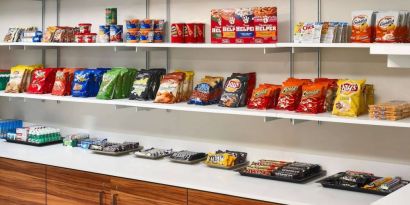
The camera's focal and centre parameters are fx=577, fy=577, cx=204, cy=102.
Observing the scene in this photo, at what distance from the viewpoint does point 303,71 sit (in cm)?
370

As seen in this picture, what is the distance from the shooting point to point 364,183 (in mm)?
3221

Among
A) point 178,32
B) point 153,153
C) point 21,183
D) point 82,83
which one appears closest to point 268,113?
point 178,32

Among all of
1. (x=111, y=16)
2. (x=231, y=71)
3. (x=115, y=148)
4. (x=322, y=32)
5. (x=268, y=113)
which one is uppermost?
(x=111, y=16)

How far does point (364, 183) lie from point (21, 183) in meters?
2.48

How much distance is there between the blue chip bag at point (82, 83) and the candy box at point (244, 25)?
1.35m

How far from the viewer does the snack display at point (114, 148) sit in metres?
4.23

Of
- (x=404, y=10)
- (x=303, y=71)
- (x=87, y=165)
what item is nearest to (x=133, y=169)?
(x=87, y=165)

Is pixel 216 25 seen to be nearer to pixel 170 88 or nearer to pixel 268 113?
pixel 170 88

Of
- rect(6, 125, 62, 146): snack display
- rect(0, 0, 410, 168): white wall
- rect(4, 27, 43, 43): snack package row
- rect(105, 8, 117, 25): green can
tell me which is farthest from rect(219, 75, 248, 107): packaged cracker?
rect(4, 27, 43, 43): snack package row

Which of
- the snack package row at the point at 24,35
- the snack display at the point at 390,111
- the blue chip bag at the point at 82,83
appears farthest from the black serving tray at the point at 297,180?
the snack package row at the point at 24,35

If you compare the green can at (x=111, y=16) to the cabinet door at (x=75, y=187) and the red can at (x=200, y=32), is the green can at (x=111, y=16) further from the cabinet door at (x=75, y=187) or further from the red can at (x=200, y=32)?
the cabinet door at (x=75, y=187)

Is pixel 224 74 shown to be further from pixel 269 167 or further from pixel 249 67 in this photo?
pixel 269 167

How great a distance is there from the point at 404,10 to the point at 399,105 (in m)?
0.58

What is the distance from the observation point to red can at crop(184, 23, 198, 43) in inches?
153
